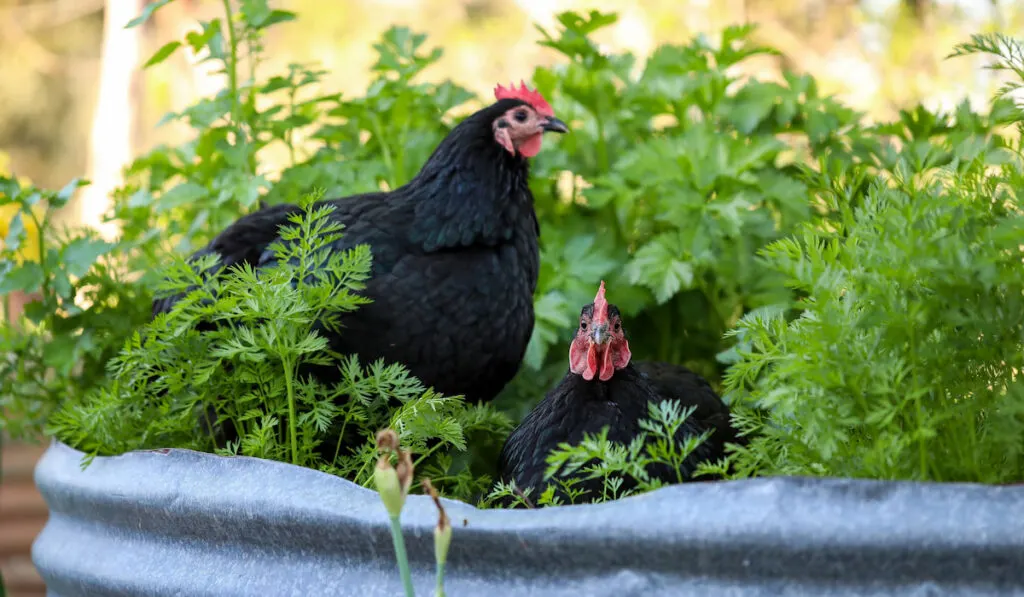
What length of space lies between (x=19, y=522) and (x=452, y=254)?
8.54 feet

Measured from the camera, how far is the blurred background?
12.9 ft

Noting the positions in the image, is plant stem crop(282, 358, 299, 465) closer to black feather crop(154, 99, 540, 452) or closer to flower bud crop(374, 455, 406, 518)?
black feather crop(154, 99, 540, 452)

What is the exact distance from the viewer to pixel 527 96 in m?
1.79

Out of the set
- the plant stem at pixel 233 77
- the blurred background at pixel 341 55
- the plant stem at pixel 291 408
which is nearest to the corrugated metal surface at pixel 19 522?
the blurred background at pixel 341 55

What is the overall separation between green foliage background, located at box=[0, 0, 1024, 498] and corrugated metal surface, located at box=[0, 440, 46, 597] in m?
1.64

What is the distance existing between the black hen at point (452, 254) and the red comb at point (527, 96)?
16 mm

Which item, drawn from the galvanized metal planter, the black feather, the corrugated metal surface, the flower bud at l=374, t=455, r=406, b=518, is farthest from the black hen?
the corrugated metal surface

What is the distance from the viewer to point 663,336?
2021mm

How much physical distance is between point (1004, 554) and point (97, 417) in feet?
3.41

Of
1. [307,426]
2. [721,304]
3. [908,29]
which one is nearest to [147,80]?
[908,29]

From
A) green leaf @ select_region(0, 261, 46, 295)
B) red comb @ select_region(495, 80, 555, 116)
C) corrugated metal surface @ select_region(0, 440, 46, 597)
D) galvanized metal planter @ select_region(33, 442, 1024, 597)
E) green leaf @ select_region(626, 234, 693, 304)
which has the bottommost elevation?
corrugated metal surface @ select_region(0, 440, 46, 597)

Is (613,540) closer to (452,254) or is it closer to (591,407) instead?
(591,407)

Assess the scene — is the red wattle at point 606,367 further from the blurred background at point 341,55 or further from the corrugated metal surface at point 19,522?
the corrugated metal surface at point 19,522

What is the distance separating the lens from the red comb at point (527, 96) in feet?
5.80
